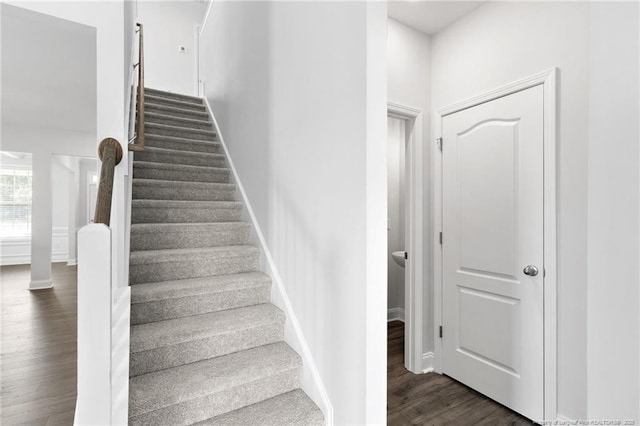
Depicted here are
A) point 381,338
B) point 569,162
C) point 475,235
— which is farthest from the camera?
point 475,235

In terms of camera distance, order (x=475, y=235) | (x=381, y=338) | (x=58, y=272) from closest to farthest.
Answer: (x=381, y=338)
(x=475, y=235)
(x=58, y=272)

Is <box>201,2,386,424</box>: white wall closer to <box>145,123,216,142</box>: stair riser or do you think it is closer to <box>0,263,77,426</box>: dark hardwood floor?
<box>145,123,216,142</box>: stair riser

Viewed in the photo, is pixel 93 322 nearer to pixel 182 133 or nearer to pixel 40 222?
pixel 182 133

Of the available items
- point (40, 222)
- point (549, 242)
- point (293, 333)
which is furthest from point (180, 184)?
point (40, 222)

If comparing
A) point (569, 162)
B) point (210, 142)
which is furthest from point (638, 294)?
point (210, 142)

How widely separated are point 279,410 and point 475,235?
1744mm

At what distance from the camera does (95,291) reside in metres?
0.86

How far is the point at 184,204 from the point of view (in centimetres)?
264

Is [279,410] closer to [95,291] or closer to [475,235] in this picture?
[95,291]

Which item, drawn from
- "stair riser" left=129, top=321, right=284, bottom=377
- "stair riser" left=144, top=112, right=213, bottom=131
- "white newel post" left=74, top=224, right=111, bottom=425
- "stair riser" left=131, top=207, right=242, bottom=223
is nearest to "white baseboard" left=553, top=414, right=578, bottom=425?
"stair riser" left=129, top=321, right=284, bottom=377

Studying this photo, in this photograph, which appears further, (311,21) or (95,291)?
(311,21)

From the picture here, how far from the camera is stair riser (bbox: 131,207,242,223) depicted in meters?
2.49

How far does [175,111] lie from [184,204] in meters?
2.13

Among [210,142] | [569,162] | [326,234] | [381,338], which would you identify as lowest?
[381,338]
